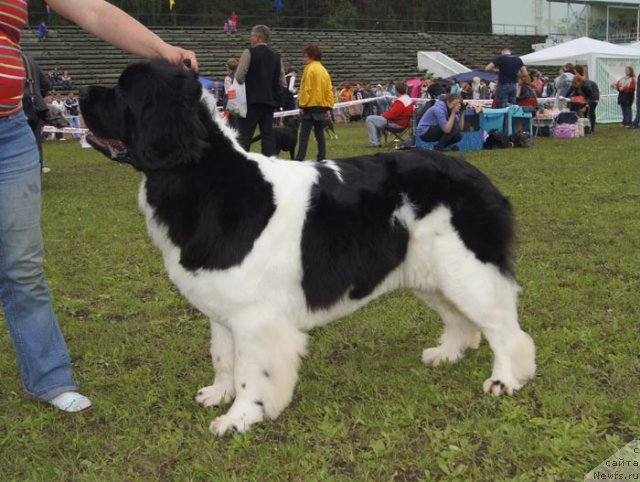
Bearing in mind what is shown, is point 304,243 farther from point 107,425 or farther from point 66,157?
point 66,157

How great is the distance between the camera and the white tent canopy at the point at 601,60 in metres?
22.9

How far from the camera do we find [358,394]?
3.44 metres

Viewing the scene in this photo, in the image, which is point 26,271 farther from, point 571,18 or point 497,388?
point 571,18

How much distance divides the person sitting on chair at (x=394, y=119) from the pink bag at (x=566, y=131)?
435 centimetres

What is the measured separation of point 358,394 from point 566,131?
15124 millimetres

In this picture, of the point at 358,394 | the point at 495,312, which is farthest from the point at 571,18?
the point at 358,394

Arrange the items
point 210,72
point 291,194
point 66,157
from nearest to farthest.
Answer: point 291,194
point 66,157
point 210,72

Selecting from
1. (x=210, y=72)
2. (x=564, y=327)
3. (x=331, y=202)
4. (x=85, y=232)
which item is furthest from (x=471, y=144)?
(x=210, y=72)

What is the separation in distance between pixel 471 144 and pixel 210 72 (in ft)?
76.7

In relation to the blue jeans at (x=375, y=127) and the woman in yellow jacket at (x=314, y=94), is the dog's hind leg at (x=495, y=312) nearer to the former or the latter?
the woman in yellow jacket at (x=314, y=94)

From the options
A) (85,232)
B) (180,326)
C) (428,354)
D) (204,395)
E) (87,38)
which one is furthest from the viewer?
(87,38)

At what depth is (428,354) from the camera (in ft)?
12.5

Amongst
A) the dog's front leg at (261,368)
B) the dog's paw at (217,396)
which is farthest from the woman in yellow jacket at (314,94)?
the dog's front leg at (261,368)

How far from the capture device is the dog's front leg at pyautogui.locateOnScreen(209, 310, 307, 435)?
298 cm
